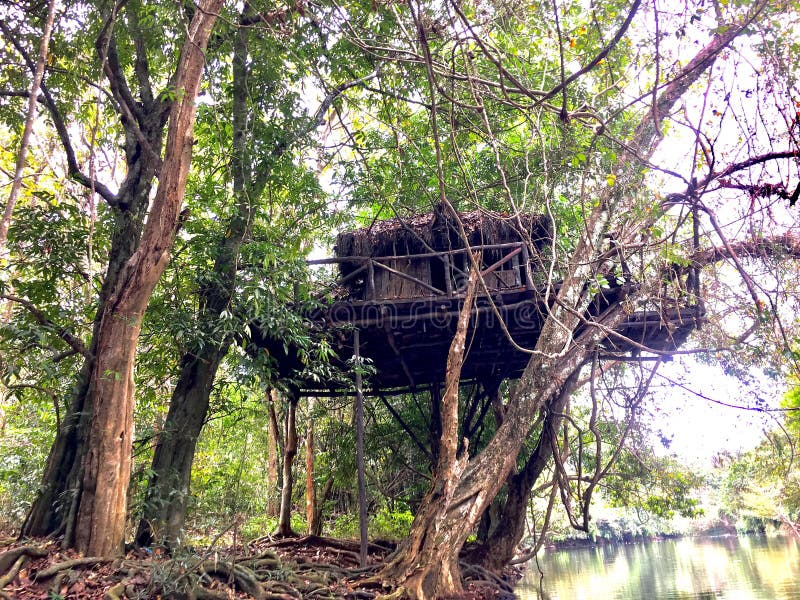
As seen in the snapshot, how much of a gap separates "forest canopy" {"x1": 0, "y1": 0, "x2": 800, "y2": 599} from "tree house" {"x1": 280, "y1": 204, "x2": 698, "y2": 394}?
6cm

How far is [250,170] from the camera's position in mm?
7613

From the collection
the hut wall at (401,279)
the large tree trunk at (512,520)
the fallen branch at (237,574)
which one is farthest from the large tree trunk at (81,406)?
the large tree trunk at (512,520)

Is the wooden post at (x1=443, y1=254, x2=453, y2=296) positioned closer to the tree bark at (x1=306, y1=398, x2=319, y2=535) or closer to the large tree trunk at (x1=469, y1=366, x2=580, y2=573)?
the large tree trunk at (x1=469, y1=366, x2=580, y2=573)

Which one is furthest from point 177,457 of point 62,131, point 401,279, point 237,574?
point 62,131

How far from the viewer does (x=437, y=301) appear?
7.49 metres

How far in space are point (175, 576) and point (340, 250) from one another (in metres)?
4.89

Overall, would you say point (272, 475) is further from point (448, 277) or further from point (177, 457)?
point (448, 277)

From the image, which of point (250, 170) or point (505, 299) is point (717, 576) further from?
point (250, 170)

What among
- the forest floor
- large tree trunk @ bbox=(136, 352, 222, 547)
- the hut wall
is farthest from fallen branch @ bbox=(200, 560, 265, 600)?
the hut wall

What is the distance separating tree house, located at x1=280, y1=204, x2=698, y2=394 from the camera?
7570 millimetres

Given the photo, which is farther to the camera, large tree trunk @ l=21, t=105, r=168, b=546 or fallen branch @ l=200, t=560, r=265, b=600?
large tree trunk @ l=21, t=105, r=168, b=546

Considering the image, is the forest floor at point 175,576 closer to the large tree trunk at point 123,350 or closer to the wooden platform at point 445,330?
the large tree trunk at point 123,350

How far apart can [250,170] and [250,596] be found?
5079 mm

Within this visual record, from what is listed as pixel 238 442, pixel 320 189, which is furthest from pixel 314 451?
pixel 320 189
